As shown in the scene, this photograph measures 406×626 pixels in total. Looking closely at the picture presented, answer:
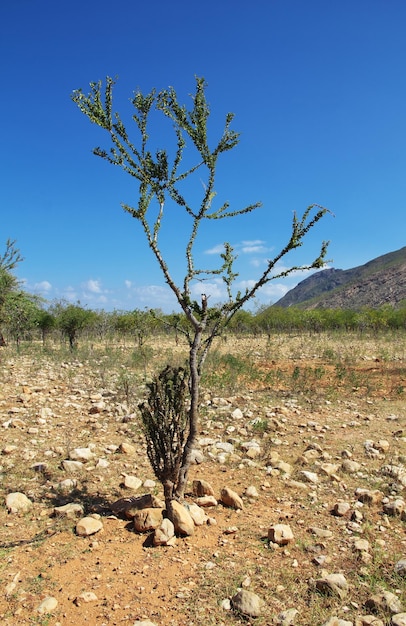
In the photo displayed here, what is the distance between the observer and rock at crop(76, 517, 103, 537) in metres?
4.31

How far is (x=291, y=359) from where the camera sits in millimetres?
18031

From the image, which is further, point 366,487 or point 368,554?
point 366,487

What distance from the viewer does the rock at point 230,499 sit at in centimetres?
502

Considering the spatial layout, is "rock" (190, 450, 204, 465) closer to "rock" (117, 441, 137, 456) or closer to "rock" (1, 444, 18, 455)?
"rock" (117, 441, 137, 456)

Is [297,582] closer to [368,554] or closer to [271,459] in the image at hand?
[368,554]

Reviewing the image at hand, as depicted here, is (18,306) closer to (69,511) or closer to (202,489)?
(69,511)

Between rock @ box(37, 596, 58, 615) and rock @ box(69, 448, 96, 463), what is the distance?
2994mm

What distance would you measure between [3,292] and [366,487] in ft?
48.3

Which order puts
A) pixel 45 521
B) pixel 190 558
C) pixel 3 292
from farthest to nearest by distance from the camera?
1. pixel 3 292
2. pixel 45 521
3. pixel 190 558

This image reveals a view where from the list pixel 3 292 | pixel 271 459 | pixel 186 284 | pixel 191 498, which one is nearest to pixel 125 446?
pixel 191 498

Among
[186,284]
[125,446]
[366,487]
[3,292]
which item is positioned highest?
[3,292]

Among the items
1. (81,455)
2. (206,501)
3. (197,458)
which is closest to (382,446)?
(197,458)

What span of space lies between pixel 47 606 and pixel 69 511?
1.47 m

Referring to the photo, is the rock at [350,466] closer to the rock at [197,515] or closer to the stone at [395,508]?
the stone at [395,508]
